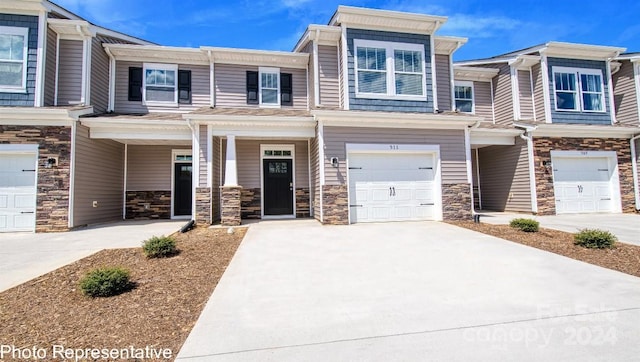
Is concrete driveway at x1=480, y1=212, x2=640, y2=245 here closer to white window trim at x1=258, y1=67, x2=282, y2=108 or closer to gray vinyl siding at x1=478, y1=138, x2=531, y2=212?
gray vinyl siding at x1=478, y1=138, x2=531, y2=212

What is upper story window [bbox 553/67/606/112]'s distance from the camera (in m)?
12.7

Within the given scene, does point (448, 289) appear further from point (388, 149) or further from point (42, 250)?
point (42, 250)

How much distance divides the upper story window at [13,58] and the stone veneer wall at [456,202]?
12856mm

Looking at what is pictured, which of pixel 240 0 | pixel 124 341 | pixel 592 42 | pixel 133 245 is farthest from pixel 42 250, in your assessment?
pixel 592 42

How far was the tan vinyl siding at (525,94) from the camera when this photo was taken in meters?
12.9

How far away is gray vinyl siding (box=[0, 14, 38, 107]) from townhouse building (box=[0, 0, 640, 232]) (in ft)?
0.13

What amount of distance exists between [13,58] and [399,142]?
38.0ft

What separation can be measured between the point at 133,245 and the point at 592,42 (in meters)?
17.2

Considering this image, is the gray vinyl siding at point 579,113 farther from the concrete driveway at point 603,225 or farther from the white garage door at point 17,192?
the white garage door at point 17,192

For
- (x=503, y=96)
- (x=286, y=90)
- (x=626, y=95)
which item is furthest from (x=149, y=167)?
(x=626, y=95)

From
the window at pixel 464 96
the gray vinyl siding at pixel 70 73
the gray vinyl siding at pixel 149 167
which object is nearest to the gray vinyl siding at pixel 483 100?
the window at pixel 464 96

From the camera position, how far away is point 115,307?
3602mm

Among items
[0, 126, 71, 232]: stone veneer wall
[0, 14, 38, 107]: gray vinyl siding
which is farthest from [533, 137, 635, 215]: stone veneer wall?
[0, 14, 38, 107]: gray vinyl siding

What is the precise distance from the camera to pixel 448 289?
4180mm
